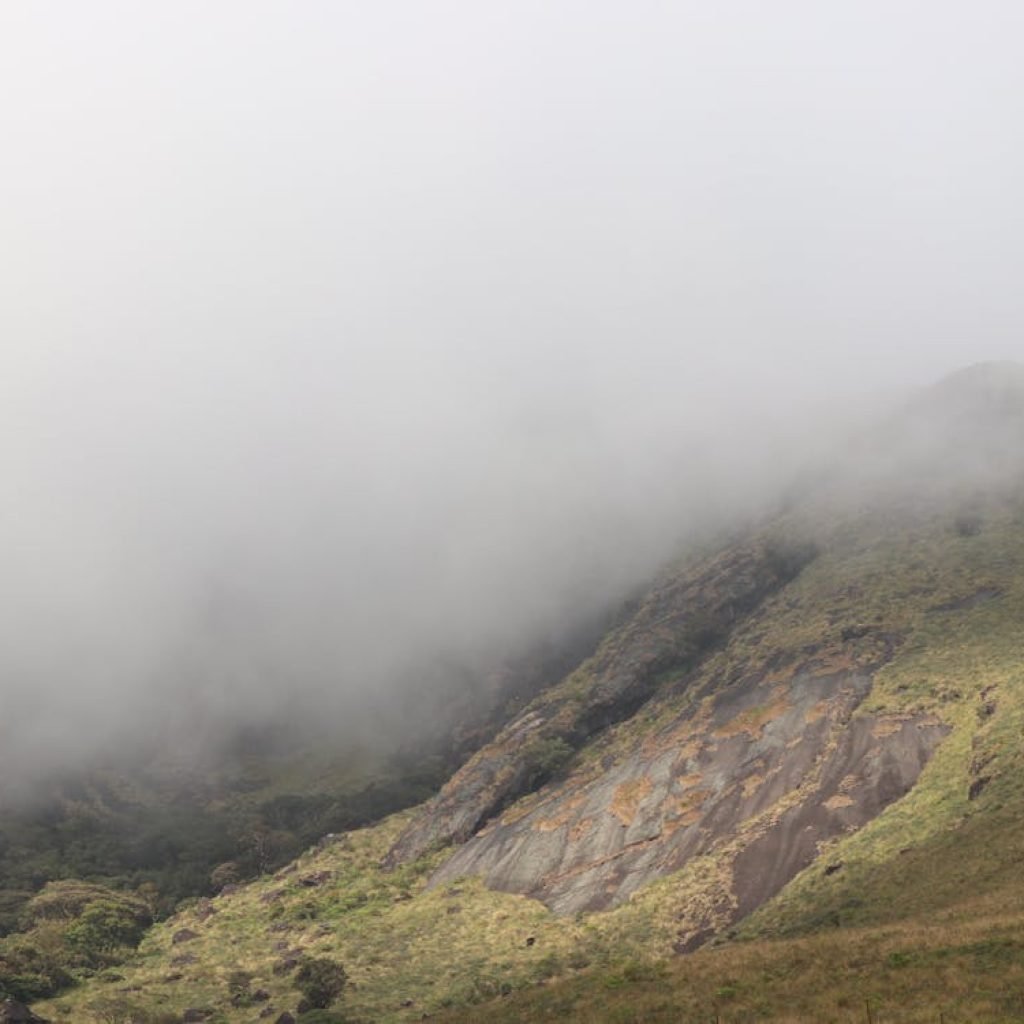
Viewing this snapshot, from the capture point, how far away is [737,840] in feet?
189

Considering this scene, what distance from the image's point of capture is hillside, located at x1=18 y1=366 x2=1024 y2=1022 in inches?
1352

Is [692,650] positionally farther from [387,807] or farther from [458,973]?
[458,973]

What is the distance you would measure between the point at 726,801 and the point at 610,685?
1865 inches

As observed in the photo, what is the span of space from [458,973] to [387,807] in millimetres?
79956

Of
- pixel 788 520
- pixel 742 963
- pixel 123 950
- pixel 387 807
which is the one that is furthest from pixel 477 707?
pixel 742 963

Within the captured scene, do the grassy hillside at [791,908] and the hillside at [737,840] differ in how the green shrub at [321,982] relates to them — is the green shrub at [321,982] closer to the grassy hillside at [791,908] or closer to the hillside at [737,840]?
the hillside at [737,840]

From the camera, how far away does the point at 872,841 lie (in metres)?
49.2

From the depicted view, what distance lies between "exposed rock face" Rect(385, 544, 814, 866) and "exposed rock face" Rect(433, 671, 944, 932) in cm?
1018

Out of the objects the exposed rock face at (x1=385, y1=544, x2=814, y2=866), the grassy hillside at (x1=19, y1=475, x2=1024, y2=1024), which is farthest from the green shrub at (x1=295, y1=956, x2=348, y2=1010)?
the exposed rock face at (x1=385, y1=544, x2=814, y2=866)

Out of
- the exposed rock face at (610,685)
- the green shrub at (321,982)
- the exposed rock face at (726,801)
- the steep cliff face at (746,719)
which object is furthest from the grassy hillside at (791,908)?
the exposed rock face at (610,685)

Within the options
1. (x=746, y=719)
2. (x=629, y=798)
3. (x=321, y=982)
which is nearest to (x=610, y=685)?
(x=746, y=719)

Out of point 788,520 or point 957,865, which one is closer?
→ point 957,865

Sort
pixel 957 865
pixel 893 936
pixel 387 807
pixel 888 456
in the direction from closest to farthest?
pixel 893 936
pixel 957 865
pixel 387 807
pixel 888 456

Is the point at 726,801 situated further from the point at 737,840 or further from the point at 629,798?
the point at 629,798
